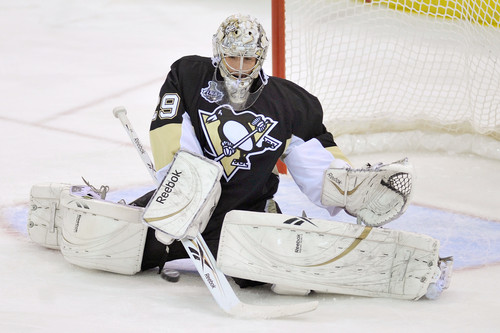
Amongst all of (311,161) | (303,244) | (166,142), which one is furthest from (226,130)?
(303,244)

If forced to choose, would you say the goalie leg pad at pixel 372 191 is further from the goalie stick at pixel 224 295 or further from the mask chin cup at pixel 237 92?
the goalie stick at pixel 224 295

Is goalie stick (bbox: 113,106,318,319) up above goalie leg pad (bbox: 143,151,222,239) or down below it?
below

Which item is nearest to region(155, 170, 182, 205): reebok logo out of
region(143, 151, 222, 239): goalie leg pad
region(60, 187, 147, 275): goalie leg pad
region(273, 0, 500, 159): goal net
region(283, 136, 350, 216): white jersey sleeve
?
region(143, 151, 222, 239): goalie leg pad

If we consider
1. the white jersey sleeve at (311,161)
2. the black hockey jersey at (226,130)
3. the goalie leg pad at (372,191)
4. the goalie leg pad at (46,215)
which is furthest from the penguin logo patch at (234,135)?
the goalie leg pad at (46,215)

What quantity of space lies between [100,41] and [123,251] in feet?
12.8

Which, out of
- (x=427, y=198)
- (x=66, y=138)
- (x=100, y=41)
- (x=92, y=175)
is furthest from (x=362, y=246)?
(x=100, y=41)

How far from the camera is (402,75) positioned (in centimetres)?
438

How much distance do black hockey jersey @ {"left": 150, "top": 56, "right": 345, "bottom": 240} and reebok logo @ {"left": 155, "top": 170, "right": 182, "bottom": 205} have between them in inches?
7.0

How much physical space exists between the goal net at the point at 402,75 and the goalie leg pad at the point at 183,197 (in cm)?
172

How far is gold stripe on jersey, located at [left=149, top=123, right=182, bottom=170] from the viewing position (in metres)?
2.60

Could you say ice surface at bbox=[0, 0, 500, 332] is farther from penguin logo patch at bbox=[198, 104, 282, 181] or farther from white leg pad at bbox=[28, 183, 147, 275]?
penguin logo patch at bbox=[198, 104, 282, 181]

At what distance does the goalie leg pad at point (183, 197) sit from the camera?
2389 millimetres

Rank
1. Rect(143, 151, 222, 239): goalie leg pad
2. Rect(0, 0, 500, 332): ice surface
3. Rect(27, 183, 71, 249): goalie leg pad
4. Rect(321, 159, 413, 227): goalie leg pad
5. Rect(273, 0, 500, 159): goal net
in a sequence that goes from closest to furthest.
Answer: Rect(0, 0, 500, 332): ice surface, Rect(143, 151, 222, 239): goalie leg pad, Rect(321, 159, 413, 227): goalie leg pad, Rect(27, 183, 71, 249): goalie leg pad, Rect(273, 0, 500, 159): goal net

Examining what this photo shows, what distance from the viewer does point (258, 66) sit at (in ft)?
8.59
